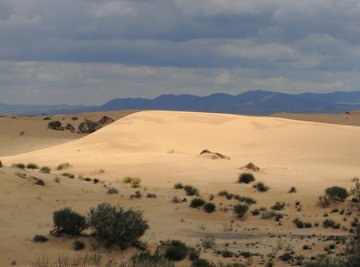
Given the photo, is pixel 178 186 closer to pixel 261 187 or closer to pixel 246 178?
pixel 246 178

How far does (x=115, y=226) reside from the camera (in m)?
12.1

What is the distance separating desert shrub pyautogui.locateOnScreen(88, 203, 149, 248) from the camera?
12.1 metres

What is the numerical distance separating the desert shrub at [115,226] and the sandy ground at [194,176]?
0.61 m

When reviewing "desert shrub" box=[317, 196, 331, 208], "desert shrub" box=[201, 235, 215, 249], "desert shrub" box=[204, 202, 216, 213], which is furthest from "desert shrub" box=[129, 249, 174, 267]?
"desert shrub" box=[317, 196, 331, 208]

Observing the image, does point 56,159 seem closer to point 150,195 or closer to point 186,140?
point 186,140

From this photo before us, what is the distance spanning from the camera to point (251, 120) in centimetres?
4706

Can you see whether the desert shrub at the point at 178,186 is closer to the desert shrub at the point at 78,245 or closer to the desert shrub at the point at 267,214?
the desert shrub at the point at 267,214

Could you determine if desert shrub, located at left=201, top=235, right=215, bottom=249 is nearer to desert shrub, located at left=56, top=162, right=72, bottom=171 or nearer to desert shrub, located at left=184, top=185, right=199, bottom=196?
desert shrub, located at left=184, top=185, right=199, bottom=196

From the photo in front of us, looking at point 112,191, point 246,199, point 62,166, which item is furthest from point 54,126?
point 246,199

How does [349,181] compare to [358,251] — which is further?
[349,181]

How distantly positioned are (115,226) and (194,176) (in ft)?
45.9

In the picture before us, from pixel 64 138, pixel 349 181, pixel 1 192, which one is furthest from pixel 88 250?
pixel 64 138

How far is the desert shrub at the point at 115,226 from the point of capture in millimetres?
12062

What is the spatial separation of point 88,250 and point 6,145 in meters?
43.3
